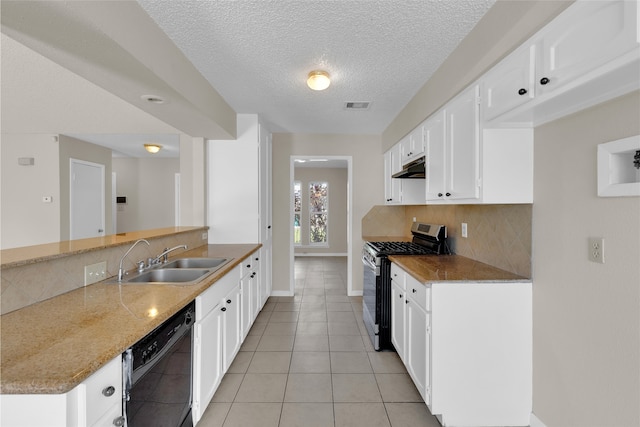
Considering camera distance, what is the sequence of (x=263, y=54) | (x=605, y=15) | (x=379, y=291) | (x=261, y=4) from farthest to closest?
1. (x=379, y=291)
2. (x=263, y=54)
3. (x=261, y=4)
4. (x=605, y=15)

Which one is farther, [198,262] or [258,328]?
[258,328]

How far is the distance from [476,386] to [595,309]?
80 cm

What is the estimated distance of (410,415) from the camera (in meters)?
1.87

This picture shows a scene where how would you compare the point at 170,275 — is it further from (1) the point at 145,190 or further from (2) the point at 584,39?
(1) the point at 145,190

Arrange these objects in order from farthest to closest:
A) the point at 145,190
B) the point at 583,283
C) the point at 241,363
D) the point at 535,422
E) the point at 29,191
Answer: the point at 145,190, the point at 29,191, the point at 241,363, the point at 535,422, the point at 583,283

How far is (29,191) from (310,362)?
Answer: 5171 mm

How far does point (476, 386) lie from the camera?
172cm

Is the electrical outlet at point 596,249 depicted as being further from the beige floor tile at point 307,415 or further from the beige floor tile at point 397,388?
the beige floor tile at point 307,415

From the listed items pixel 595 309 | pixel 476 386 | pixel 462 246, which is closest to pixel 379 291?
pixel 462 246

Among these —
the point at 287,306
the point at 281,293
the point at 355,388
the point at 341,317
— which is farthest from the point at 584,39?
the point at 281,293

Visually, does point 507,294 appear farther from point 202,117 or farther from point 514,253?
point 202,117

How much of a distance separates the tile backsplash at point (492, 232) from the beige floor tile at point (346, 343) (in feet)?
4.29

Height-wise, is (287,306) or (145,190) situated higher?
(145,190)

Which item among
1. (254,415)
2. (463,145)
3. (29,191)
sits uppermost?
(463,145)
